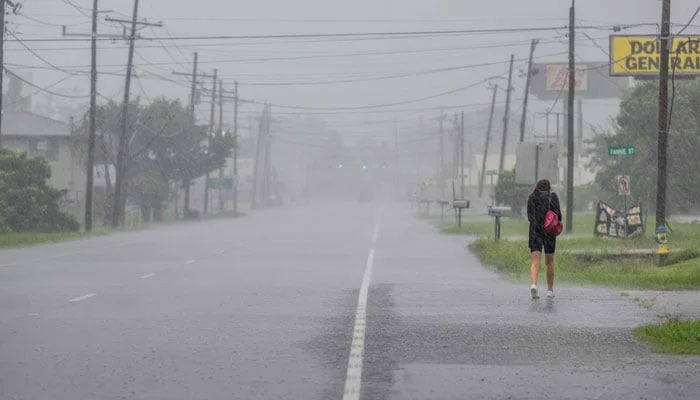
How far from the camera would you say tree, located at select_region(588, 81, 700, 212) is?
203 feet

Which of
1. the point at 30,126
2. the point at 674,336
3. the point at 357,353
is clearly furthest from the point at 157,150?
the point at 357,353

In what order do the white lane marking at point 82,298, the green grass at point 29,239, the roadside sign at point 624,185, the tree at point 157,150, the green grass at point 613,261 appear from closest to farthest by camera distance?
the white lane marking at point 82,298, the green grass at point 613,261, the roadside sign at point 624,185, the green grass at point 29,239, the tree at point 157,150

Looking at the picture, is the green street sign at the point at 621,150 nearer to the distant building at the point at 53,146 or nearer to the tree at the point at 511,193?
the tree at the point at 511,193

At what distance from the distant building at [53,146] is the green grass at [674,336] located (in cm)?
6636

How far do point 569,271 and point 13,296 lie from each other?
12059 millimetres

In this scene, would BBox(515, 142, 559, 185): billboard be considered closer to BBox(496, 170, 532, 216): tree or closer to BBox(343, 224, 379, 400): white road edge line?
BBox(343, 224, 379, 400): white road edge line

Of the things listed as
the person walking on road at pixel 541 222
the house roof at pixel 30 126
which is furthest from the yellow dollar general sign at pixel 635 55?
the person walking on road at pixel 541 222

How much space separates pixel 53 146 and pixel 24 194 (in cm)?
2866

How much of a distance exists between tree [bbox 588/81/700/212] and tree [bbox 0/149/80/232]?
2740 centimetres

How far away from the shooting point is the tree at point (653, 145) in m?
61.9

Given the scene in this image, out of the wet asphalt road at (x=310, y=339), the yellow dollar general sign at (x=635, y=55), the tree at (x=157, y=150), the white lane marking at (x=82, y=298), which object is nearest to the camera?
the wet asphalt road at (x=310, y=339)

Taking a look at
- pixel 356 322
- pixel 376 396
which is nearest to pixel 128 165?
pixel 356 322

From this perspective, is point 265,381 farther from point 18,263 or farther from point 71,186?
point 71,186

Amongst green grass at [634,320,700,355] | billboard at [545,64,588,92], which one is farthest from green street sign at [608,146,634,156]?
billboard at [545,64,588,92]
